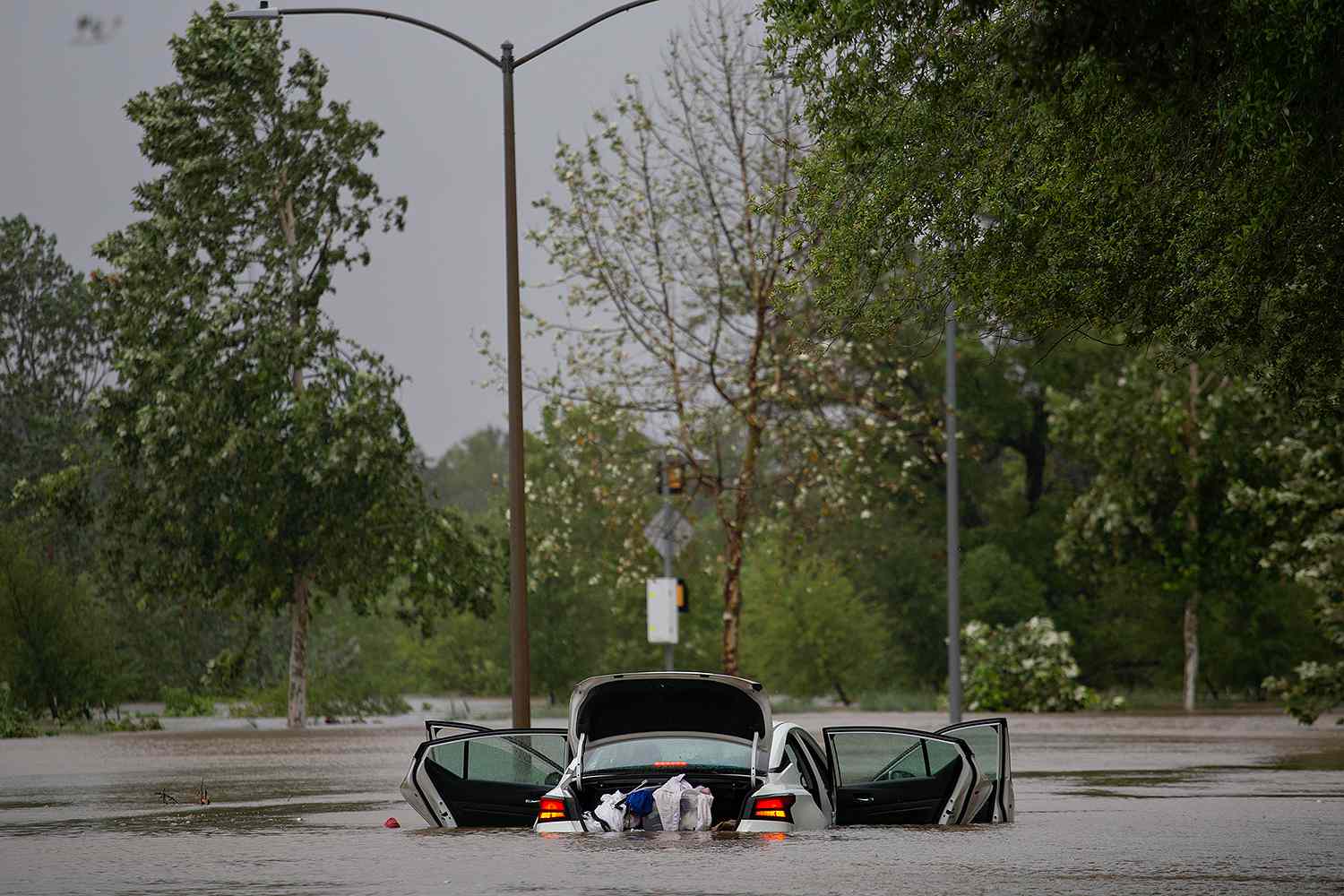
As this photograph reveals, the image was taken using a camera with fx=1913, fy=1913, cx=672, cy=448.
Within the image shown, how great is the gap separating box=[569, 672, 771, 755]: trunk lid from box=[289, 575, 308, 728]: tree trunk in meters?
24.8

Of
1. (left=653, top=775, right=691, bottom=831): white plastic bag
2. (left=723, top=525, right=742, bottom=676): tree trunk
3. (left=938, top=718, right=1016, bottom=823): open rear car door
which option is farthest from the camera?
(left=723, top=525, right=742, bottom=676): tree trunk

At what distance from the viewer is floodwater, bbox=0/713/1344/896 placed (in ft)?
36.6

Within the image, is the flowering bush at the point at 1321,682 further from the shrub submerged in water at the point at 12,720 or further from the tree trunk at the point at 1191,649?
the shrub submerged in water at the point at 12,720

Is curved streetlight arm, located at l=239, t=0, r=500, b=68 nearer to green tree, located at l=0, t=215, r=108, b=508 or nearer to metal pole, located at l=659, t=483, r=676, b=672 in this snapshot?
metal pole, located at l=659, t=483, r=676, b=672

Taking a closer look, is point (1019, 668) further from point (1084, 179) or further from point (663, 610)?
point (1084, 179)

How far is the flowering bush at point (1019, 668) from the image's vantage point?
4122cm

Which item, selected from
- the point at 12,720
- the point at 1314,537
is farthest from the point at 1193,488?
the point at 12,720

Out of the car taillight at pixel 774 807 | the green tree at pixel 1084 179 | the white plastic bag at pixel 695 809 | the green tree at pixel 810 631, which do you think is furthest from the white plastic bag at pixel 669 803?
the green tree at pixel 810 631

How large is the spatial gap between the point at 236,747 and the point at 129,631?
52.8ft

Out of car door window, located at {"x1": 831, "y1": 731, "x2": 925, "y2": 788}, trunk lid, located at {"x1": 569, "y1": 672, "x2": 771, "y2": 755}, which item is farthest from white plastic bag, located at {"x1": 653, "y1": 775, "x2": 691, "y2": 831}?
car door window, located at {"x1": 831, "y1": 731, "x2": 925, "y2": 788}

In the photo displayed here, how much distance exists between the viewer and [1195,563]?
40.9 metres

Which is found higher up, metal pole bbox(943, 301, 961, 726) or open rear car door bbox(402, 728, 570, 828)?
metal pole bbox(943, 301, 961, 726)

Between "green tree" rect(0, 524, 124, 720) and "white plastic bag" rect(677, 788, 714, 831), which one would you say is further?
"green tree" rect(0, 524, 124, 720)

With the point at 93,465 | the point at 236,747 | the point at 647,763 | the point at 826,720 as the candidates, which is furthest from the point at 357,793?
the point at 93,465
